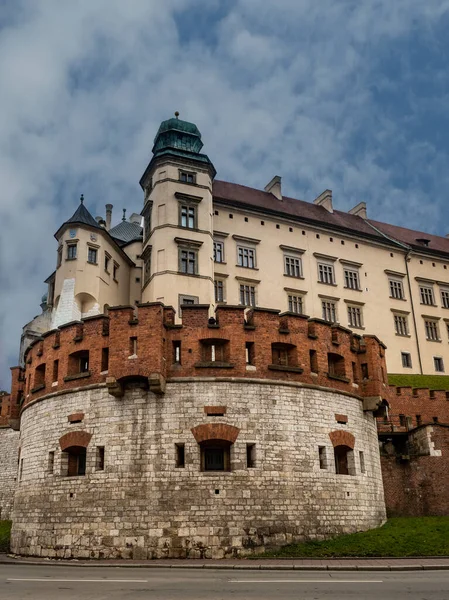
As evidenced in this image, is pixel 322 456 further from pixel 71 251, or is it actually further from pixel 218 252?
pixel 218 252

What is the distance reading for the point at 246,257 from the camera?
46.2 metres

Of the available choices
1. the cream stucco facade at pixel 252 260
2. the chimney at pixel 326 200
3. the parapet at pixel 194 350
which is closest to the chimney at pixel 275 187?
the cream stucco facade at pixel 252 260

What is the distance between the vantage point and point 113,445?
20562 mm

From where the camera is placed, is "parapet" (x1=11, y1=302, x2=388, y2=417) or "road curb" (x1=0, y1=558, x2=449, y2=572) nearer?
"road curb" (x1=0, y1=558, x2=449, y2=572)

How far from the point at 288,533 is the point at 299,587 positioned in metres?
6.45

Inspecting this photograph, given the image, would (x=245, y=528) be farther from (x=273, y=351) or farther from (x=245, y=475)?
(x=273, y=351)

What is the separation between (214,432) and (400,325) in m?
36.4

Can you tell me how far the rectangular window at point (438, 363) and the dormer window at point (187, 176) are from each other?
88.5ft

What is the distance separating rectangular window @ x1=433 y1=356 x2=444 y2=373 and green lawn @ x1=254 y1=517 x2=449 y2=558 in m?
33.3

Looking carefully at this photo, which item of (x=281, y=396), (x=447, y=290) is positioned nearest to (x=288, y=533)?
(x=281, y=396)

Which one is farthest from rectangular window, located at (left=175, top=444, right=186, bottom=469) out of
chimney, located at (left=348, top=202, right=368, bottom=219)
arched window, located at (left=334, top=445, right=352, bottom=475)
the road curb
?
chimney, located at (left=348, top=202, right=368, bottom=219)

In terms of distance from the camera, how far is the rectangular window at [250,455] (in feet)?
66.8

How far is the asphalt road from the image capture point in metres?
12.1

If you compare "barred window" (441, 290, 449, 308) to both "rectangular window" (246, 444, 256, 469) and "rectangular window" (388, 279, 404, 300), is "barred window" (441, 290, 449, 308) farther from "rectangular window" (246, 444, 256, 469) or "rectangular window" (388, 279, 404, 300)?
"rectangular window" (246, 444, 256, 469)
